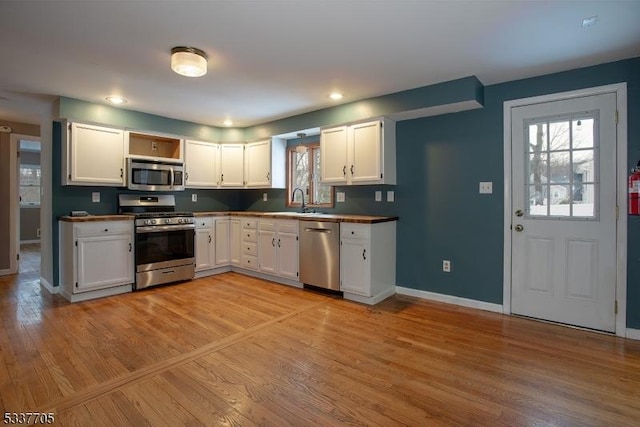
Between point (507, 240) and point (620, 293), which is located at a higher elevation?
point (507, 240)

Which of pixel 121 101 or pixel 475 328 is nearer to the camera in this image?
pixel 475 328

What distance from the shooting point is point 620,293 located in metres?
2.79

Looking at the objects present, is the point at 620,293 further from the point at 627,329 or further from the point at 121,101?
the point at 121,101

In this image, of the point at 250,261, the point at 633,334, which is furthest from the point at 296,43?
the point at 633,334

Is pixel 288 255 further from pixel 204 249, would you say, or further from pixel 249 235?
pixel 204 249

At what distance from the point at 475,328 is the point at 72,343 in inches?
130

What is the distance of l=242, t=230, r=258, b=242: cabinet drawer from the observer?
477cm

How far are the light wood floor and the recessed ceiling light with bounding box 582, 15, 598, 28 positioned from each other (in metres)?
2.27

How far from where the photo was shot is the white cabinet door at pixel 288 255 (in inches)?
168

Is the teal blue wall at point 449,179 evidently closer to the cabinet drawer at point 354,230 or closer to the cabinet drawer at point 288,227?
the cabinet drawer at point 354,230

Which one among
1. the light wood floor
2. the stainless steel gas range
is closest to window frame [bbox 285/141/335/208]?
the stainless steel gas range

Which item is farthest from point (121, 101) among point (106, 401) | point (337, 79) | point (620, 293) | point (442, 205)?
point (620, 293)

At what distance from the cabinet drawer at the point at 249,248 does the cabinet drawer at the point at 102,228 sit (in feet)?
4.86

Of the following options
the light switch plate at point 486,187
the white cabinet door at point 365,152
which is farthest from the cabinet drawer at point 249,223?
the light switch plate at point 486,187
